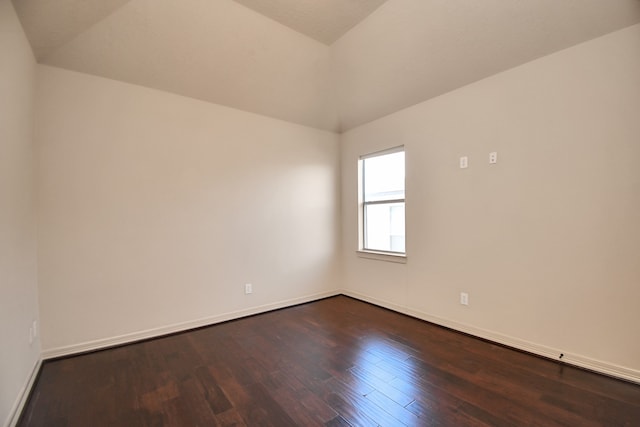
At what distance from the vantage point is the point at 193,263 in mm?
2982

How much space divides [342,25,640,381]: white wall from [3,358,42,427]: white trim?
3.28m

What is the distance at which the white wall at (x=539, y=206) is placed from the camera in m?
1.97

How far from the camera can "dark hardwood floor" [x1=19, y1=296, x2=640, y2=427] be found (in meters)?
1.62

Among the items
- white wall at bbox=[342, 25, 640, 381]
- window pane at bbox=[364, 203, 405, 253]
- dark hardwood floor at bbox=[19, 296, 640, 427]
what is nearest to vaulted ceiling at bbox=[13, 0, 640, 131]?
white wall at bbox=[342, 25, 640, 381]

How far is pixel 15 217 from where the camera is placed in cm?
177

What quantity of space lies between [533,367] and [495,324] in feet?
1.55

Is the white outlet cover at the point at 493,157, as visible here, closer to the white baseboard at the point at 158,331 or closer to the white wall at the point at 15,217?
the white baseboard at the point at 158,331

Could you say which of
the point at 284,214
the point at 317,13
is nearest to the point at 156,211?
the point at 284,214

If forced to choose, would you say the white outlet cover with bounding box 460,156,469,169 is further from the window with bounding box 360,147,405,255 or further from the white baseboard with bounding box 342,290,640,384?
the white baseboard with bounding box 342,290,640,384

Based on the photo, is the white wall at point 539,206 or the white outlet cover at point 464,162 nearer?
the white wall at point 539,206

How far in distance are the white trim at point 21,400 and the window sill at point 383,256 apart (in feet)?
10.9

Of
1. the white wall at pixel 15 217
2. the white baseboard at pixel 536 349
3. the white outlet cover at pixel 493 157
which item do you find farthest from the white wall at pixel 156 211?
the white outlet cover at pixel 493 157

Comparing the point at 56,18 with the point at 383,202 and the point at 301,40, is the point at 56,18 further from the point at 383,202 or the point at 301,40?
the point at 383,202

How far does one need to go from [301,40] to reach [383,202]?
214 cm
